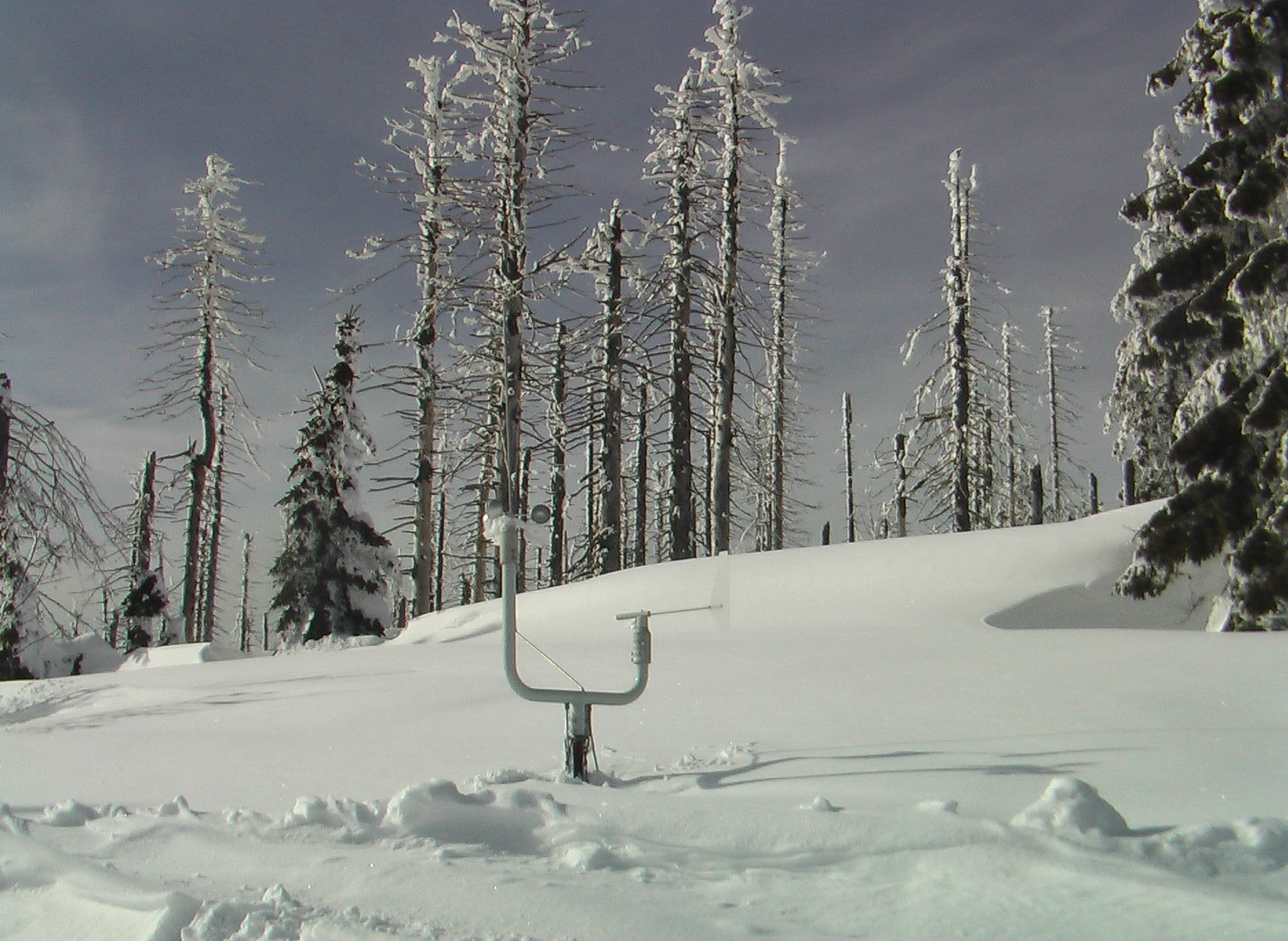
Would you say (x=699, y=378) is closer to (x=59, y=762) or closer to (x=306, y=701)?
(x=306, y=701)

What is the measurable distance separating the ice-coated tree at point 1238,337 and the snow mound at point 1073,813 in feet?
21.2

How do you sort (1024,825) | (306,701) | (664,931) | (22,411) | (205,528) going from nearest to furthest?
(664,931) → (1024,825) → (306,701) → (22,411) → (205,528)

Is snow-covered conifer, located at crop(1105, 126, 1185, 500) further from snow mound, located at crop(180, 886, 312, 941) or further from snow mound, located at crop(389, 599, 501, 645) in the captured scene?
snow mound, located at crop(180, 886, 312, 941)

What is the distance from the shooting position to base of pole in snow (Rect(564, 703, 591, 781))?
406 cm

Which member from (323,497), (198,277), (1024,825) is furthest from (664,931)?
(198,277)

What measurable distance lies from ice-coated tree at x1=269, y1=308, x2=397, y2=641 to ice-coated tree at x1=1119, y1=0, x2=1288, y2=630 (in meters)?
18.3

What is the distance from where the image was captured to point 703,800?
364 cm

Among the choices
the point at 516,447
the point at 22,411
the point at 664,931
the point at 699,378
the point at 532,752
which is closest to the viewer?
the point at 664,931

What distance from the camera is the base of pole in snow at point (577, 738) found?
13.3 feet

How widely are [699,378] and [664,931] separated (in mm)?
20137

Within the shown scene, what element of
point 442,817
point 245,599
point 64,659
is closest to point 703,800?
point 442,817

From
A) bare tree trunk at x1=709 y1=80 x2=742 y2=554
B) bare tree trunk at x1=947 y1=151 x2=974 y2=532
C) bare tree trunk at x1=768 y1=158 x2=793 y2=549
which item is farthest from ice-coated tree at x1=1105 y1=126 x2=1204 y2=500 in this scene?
bare tree trunk at x1=768 y1=158 x2=793 y2=549

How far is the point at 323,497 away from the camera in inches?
891

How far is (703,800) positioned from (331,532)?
20.6 meters
